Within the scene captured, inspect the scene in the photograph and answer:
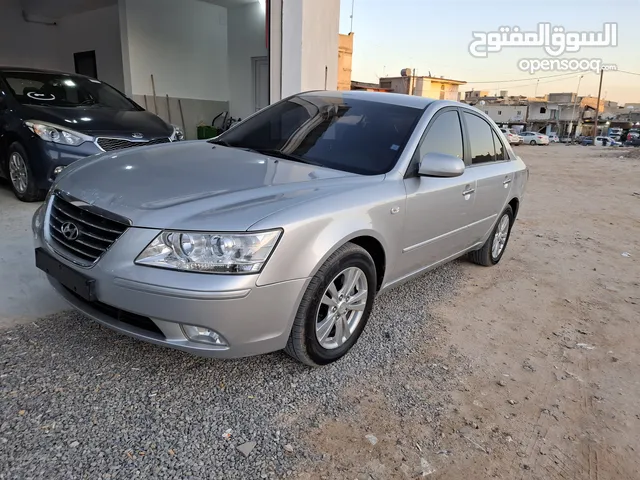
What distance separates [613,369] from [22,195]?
591cm

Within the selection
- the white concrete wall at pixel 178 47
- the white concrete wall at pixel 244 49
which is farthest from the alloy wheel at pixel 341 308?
the white concrete wall at pixel 244 49

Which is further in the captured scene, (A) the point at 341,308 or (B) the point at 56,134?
(B) the point at 56,134

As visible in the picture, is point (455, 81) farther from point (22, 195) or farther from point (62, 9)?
point (22, 195)

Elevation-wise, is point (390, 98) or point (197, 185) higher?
point (390, 98)

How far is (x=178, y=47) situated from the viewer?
11016 millimetres

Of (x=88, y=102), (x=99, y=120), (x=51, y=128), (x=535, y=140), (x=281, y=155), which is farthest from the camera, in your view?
(x=535, y=140)

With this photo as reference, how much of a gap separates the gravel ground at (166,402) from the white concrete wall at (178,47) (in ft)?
30.1

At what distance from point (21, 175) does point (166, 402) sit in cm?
423

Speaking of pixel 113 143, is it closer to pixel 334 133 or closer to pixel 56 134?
pixel 56 134

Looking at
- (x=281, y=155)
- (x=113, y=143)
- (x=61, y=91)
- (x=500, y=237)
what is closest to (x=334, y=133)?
(x=281, y=155)

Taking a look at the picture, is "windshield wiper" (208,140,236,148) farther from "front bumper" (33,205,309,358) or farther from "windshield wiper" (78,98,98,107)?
"windshield wiper" (78,98,98,107)

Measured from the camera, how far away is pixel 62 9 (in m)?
12.3

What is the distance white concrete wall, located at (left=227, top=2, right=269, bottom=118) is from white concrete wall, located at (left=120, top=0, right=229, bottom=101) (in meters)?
0.45

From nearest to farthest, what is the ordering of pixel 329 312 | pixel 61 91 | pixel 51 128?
1. pixel 329 312
2. pixel 51 128
3. pixel 61 91
